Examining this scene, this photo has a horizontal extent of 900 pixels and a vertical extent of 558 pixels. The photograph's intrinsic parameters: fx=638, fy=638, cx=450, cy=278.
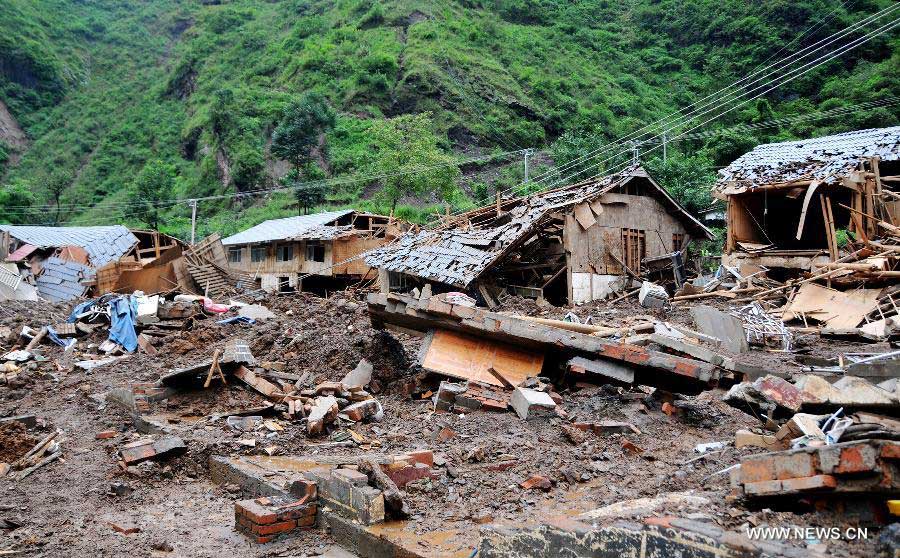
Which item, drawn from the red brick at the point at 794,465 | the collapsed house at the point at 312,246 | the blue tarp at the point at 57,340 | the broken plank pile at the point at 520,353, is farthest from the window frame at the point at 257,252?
the red brick at the point at 794,465

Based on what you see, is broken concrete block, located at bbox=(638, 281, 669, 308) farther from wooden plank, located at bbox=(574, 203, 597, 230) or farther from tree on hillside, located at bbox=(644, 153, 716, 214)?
tree on hillside, located at bbox=(644, 153, 716, 214)

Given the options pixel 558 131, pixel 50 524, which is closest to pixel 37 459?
pixel 50 524

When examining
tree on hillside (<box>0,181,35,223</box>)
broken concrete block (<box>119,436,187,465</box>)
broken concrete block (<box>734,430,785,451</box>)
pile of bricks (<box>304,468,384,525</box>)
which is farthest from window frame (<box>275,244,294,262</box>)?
broken concrete block (<box>734,430,785,451</box>)

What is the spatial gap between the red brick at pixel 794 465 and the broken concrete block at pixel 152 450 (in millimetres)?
7132

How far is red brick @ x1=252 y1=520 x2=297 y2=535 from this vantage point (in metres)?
5.82

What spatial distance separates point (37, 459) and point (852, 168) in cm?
1857

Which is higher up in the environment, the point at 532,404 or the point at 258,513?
the point at 532,404

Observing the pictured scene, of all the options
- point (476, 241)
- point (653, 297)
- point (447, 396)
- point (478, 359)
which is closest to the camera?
point (447, 396)

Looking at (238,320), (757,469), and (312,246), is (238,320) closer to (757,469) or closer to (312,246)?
(312,246)

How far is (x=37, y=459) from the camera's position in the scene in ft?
27.6

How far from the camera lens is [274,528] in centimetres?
588

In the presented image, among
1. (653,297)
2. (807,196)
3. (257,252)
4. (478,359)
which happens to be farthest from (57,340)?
(807,196)

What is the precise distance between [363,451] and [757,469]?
5249mm

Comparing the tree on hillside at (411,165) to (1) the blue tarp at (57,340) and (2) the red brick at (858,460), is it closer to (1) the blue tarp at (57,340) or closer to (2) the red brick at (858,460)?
(1) the blue tarp at (57,340)
